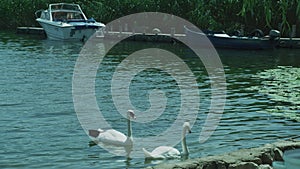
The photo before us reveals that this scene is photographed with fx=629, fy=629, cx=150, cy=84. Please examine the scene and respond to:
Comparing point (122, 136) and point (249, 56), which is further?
point (249, 56)

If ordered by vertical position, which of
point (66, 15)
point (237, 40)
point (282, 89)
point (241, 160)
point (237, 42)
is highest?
point (66, 15)

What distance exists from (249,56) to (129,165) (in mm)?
20615

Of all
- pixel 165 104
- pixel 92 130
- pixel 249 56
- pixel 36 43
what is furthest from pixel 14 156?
pixel 36 43

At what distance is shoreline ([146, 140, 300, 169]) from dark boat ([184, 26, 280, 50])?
24.4m

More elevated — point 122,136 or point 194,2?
point 194,2

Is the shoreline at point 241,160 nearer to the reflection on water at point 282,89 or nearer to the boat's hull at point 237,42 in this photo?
the reflection on water at point 282,89

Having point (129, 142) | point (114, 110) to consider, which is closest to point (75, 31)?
point (114, 110)

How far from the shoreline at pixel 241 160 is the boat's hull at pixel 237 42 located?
2435 centimetres

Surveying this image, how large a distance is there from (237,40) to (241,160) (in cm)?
2554

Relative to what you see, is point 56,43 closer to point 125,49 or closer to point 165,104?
point 125,49

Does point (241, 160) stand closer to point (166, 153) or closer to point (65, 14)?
point (166, 153)

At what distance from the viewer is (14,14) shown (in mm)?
56375

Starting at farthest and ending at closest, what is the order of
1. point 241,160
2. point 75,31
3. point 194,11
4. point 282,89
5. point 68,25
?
1. point 68,25
2. point 75,31
3. point 194,11
4. point 282,89
5. point 241,160

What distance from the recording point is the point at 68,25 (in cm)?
4175
